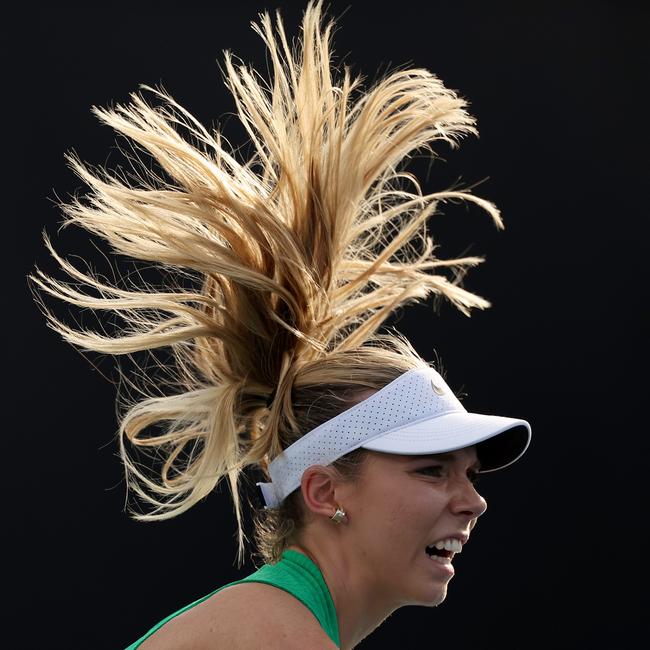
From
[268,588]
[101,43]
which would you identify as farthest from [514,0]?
[268,588]

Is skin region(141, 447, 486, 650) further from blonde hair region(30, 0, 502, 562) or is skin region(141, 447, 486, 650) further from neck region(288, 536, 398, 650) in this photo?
blonde hair region(30, 0, 502, 562)

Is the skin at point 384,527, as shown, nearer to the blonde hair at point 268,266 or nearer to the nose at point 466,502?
the nose at point 466,502

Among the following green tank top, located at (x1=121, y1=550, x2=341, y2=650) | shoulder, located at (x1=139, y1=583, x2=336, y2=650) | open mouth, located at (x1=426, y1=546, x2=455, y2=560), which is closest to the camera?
shoulder, located at (x1=139, y1=583, x2=336, y2=650)

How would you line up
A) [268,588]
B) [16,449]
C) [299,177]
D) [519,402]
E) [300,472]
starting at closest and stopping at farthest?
[268,588], [300,472], [299,177], [16,449], [519,402]

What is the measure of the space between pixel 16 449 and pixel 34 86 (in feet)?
3.13

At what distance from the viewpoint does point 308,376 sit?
1.96m

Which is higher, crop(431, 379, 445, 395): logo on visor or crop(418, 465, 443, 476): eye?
crop(431, 379, 445, 395): logo on visor

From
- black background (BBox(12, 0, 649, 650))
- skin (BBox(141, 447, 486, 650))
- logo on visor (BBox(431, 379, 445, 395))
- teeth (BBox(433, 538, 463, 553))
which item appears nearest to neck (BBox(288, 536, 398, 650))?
skin (BBox(141, 447, 486, 650))

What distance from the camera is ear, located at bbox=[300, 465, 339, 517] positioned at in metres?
1.84

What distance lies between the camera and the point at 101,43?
3.19 m

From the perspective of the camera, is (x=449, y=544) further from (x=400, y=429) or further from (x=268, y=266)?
(x=268, y=266)

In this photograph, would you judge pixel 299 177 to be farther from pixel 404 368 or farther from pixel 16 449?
pixel 16 449

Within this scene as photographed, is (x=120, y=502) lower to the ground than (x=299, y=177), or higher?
lower

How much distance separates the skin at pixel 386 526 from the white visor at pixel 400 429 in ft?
0.09
